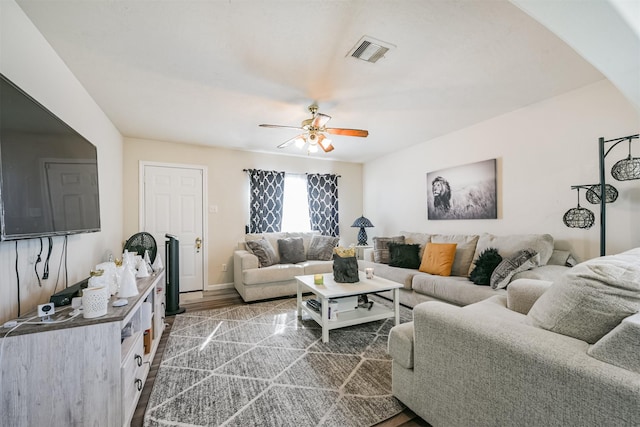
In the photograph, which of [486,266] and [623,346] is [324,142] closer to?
[486,266]

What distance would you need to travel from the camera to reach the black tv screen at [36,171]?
47.1 inches

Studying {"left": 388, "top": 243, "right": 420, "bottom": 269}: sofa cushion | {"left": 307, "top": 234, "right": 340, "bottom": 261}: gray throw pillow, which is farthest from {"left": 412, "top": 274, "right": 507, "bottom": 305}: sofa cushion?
{"left": 307, "top": 234, "right": 340, "bottom": 261}: gray throw pillow

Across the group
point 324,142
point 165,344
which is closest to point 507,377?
point 324,142

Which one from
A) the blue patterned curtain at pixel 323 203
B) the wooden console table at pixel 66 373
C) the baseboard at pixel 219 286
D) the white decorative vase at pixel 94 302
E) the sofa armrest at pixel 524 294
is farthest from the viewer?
the blue patterned curtain at pixel 323 203

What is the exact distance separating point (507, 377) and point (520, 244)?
84.1 inches

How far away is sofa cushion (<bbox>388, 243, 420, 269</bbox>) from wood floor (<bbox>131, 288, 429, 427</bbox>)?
83.6 inches

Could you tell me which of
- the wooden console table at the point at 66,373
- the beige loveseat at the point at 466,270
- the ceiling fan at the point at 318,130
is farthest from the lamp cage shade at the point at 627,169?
the wooden console table at the point at 66,373

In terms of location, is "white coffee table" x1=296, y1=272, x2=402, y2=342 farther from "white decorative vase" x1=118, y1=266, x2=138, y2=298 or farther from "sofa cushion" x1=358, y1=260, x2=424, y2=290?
"white decorative vase" x1=118, y1=266, x2=138, y2=298

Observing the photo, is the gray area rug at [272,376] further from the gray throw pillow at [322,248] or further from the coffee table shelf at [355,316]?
the gray throw pillow at [322,248]

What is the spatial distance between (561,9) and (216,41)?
1904mm

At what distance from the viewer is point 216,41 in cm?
183

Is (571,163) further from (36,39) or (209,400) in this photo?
(36,39)

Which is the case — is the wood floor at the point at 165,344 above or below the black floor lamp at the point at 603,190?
below

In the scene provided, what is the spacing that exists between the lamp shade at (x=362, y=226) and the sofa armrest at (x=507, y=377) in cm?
354
